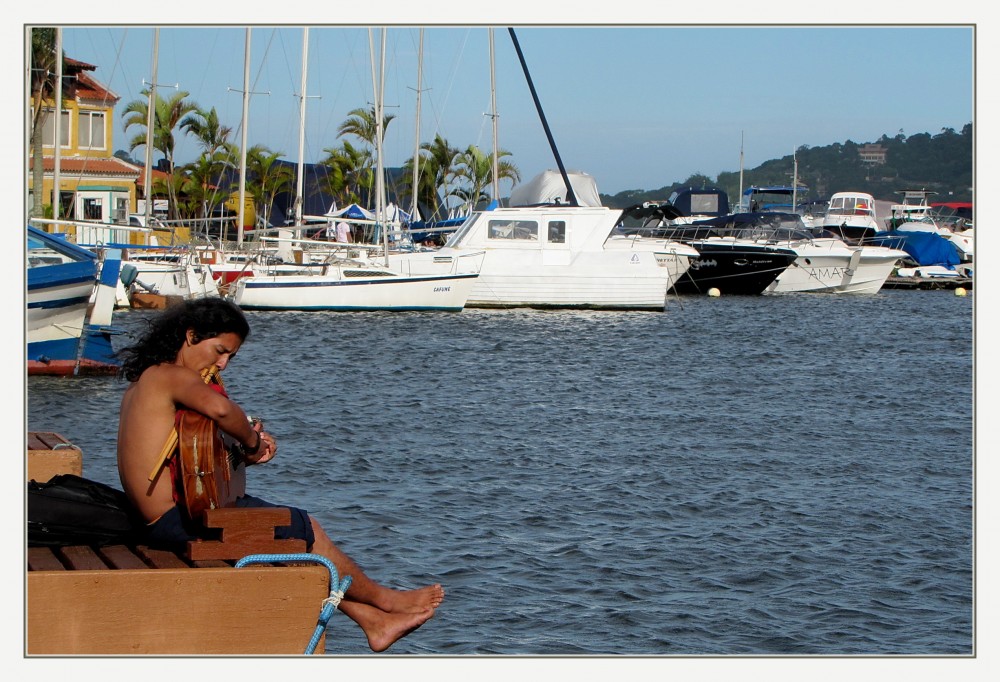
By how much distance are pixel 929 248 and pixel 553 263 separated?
2641 centimetres

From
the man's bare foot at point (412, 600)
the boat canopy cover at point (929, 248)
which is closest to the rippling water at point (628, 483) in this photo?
the man's bare foot at point (412, 600)

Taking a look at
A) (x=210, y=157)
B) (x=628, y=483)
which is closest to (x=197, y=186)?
(x=210, y=157)

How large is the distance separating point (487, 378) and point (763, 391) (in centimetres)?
426

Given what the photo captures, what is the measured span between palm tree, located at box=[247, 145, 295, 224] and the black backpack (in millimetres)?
52961

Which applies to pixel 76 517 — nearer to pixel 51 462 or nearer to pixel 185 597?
pixel 185 597

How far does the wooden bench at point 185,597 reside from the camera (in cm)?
460

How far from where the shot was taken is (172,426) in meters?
5.11

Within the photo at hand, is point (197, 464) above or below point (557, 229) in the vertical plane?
below

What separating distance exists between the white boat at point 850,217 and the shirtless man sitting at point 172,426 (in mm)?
48506

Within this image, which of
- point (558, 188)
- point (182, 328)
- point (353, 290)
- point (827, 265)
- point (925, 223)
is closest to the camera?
point (182, 328)

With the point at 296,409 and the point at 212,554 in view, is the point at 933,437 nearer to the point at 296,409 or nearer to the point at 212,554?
the point at 296,409

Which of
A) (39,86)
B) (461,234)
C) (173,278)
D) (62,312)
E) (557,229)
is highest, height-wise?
(39,86)

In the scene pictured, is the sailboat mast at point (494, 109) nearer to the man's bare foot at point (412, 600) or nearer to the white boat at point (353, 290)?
the white boat at point (353, 290)

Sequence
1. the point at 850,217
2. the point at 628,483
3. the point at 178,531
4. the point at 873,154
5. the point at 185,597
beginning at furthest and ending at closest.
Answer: the point at 873,154, the point at 850,217, the point at 628,483, the point at 178,531, the point at 185,597
